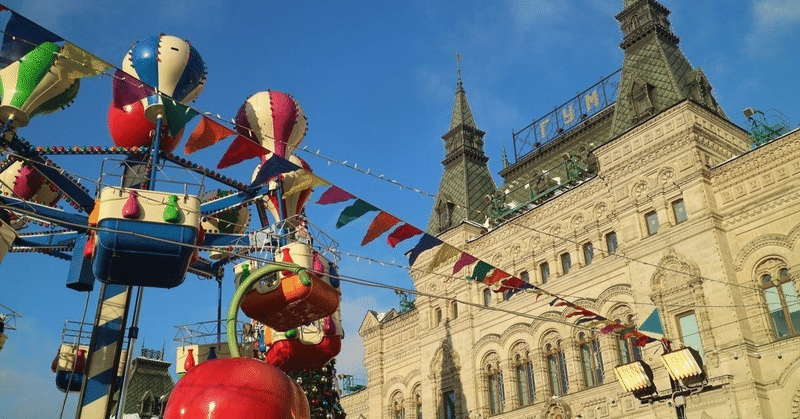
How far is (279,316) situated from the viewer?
41.6 ft

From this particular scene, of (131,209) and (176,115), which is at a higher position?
(176,115)

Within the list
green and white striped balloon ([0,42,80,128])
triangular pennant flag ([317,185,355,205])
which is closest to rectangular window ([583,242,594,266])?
triangular pennant flag ([317,185,355,205])

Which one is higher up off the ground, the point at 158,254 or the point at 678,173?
the point at 678,173

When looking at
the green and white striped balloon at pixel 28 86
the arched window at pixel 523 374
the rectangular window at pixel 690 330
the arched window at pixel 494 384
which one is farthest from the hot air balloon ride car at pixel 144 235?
the arched window at pixel 494 384

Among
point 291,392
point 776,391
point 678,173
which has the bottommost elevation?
point 291,392

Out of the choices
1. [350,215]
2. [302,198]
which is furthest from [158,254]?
[302,198]

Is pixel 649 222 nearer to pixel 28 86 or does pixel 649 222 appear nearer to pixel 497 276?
pixel 497 276

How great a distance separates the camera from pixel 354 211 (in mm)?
14055

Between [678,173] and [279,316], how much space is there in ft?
51.9

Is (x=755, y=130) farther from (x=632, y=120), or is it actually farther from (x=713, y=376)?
(x=713, y=376)

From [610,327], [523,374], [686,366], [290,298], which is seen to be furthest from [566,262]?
[290,298]

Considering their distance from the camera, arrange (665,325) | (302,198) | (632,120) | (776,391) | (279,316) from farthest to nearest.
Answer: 1. (632,120)
2. (665,325)
3. (776,391)
4. (302,198)
5. (279,316)

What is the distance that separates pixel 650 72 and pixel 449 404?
51.1 ft

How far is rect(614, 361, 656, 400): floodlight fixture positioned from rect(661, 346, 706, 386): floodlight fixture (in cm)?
69
